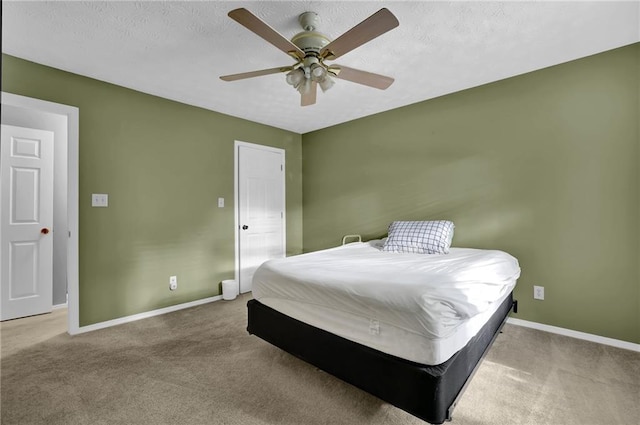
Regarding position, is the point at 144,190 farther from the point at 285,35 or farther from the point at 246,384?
the point at 246,384

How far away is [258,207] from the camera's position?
4512mm

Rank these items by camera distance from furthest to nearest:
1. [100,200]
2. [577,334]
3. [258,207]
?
[258,207], [100,200], [577,334]

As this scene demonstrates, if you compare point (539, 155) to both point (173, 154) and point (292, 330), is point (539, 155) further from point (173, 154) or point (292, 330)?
point (173, 154)

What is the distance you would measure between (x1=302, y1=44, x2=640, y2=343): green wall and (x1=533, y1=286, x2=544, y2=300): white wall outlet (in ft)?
0.11

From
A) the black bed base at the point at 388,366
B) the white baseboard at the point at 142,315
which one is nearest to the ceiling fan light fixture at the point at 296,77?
the black bed base at the point at 388,366

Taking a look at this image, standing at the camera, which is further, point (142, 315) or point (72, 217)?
point (142, 315)

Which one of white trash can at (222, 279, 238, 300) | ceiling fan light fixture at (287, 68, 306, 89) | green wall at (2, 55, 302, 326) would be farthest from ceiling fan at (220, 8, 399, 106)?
white trash can at (222, 279, 238, 300)

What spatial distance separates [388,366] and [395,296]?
372mm

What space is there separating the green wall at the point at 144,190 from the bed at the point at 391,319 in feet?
5.02

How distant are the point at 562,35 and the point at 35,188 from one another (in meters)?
4.96

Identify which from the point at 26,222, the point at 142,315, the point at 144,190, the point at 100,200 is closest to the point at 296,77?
the point at 144,190

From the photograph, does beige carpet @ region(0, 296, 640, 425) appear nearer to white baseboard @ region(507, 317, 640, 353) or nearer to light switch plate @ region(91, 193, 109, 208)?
white baseboard @ region(507, 317, 640, 353)

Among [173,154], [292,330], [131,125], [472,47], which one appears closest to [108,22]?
[131,125]

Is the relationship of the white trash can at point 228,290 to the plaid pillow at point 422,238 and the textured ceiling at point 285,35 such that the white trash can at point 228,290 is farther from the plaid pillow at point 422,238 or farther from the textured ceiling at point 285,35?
the textured ceiling at point 285,35
